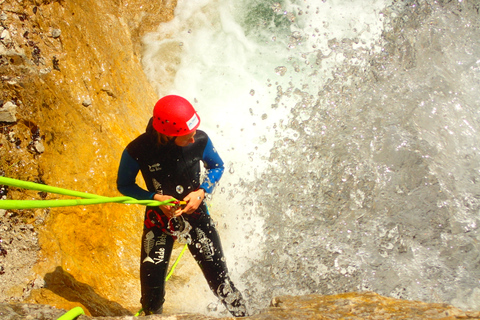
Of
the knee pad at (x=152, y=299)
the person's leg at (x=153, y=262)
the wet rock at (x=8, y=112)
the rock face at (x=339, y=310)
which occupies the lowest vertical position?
the rock face at (x=339, y=310)

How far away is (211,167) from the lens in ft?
8.93

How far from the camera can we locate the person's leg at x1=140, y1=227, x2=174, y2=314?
8.50 feet

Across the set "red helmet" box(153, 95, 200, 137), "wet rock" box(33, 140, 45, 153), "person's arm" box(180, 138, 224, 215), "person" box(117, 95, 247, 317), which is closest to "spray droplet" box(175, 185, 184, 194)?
"person" box(117, 95, 247, 317)

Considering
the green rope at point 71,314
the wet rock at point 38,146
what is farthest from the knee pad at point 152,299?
the wet rock at point 38,146

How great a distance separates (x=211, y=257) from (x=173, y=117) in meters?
1.21

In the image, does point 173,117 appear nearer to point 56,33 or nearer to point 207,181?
point 207,181

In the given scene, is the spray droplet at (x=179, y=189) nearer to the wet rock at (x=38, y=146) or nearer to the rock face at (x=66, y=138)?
the rock face at (x=66, y=138)

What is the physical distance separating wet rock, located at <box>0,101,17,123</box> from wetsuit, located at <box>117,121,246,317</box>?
4.84 feet

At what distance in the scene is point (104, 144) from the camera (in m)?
3.78

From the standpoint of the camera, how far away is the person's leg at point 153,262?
259cm

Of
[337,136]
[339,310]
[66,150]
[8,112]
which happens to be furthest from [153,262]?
[337,136]

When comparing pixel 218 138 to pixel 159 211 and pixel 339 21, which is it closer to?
pixel 159 211

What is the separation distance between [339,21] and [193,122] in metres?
4.99

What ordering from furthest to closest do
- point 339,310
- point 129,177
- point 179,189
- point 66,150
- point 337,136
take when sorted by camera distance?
point 337,136 < point 66,150 < point 179,189 < point 129,177 < point 339,310
